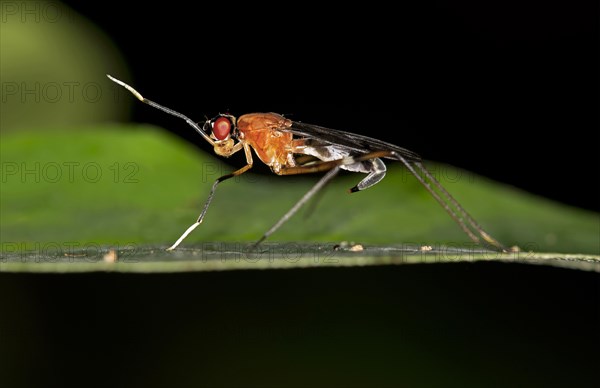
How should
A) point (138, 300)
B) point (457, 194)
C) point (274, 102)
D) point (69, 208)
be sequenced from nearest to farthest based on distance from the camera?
point (69, 208)
point (457, 194)
point (138, 300)
point (274, 102)

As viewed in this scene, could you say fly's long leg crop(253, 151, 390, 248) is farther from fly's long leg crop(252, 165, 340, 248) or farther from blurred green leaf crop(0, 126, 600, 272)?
blurred green leaf crop(0, 126, 600, 272)

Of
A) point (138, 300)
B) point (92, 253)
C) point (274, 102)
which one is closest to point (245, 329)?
point (138, 300)

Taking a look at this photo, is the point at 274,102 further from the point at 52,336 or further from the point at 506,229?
the point at 506,229

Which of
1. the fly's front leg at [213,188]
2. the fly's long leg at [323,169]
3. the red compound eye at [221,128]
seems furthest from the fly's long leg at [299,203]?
the red compound eye at [221,128]

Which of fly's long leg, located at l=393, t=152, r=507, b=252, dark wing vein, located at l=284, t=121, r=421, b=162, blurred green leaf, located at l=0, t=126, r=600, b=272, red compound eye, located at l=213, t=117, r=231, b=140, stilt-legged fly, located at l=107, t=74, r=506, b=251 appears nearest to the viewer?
blurred green leaf, located at l=0, t=126, r=600, b=272

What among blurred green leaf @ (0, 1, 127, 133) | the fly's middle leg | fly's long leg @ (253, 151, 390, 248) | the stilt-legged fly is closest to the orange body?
the stilt-legged fly

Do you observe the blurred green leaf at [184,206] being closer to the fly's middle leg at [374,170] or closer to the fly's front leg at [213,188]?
the fly's front leg at [213,188]

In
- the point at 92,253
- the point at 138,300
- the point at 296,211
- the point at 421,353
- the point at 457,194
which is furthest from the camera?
the point at 138,300
